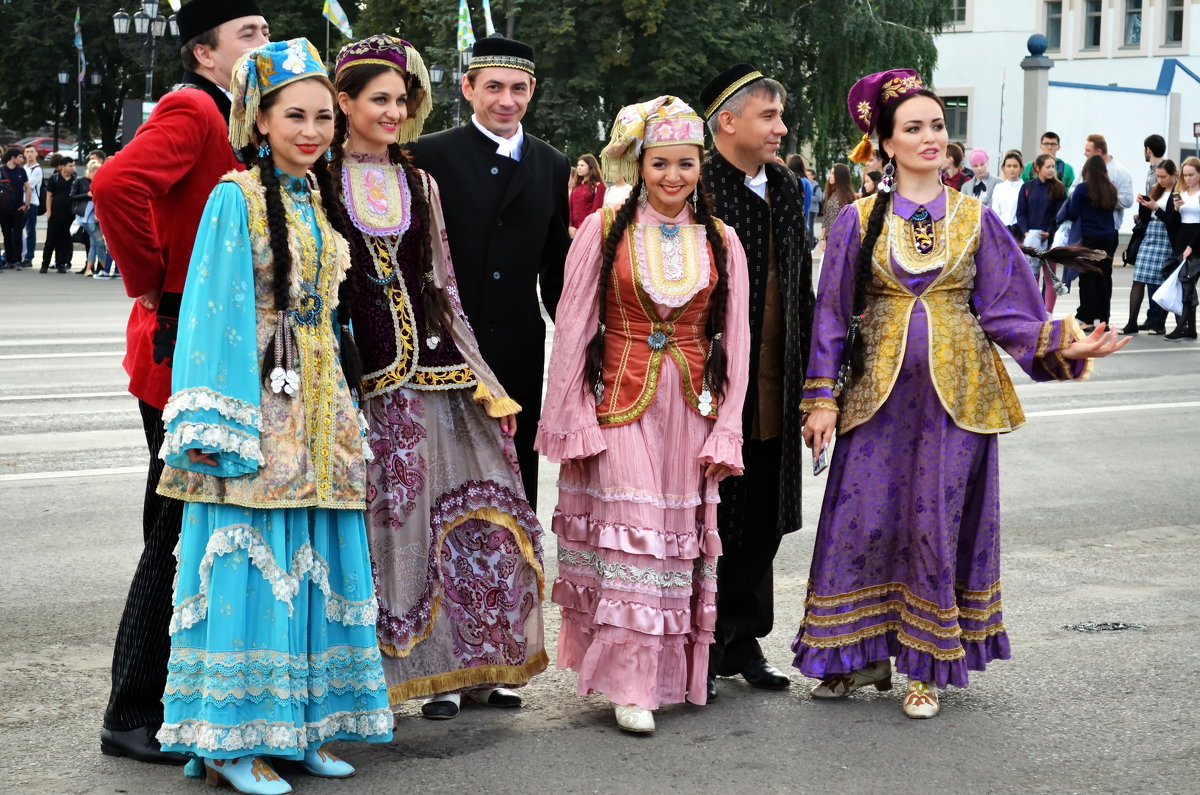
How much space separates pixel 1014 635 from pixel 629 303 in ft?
7.23

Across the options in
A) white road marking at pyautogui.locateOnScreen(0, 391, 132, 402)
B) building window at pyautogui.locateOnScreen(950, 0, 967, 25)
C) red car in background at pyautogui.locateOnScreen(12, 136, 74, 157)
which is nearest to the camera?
white road marking at pyautogui.locateOnScreen(0, 391, 132, 402)

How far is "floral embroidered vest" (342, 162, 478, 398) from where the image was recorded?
4883 millimetres

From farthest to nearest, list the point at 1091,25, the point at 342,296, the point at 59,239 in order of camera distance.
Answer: the point at 1091,25 < the point at 59,239 < the point at 342,296

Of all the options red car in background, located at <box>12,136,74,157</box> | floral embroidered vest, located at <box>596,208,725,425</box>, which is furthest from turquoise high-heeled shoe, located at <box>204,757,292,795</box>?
red car in background, located at <box>12,136,74,157</box>

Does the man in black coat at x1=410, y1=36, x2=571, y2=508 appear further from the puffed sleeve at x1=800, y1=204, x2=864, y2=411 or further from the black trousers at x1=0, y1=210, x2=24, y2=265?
the black trousers at x1=0, y1=210, x2=24, y2=265

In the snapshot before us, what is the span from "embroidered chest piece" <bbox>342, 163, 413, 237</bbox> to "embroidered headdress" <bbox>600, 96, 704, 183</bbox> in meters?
0.69

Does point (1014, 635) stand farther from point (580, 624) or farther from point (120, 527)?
point (120, 527)

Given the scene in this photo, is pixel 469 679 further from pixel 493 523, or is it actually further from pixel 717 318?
pixel 717 318

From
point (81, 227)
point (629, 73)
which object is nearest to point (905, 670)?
point (81, 227)

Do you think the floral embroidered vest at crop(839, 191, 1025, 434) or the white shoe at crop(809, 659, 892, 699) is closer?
the floral embroidered vest at crop(839, 191, 1025, 434)

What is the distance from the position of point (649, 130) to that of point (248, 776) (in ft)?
7.81

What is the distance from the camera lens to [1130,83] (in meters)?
52.4

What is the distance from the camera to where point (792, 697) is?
209 inches

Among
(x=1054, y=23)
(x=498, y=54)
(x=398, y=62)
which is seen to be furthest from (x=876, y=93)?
(x=1054, y=23)
